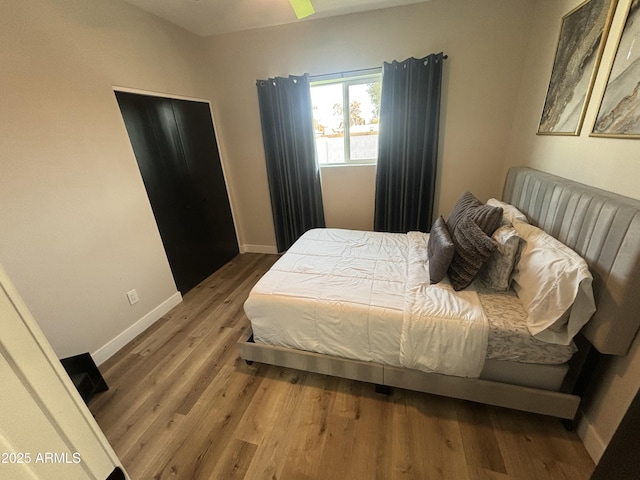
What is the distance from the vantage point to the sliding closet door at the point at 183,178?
2273 mm

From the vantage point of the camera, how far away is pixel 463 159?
104 inches

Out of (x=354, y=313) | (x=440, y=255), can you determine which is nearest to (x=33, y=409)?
(x=354, y=313)

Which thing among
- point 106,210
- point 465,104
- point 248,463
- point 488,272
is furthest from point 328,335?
point 465,104

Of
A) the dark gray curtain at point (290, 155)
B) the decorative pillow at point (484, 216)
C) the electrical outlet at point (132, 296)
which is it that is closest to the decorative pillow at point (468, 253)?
the decorative pillow at point (484, 216)

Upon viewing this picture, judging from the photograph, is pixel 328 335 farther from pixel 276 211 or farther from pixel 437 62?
pixel 437 62

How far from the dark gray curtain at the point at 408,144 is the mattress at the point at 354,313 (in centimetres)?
105

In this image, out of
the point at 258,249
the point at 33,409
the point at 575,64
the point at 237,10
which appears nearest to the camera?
the point at 33,409

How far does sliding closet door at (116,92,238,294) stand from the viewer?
227 centimetres

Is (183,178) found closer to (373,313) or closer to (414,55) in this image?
Result: (373,313)

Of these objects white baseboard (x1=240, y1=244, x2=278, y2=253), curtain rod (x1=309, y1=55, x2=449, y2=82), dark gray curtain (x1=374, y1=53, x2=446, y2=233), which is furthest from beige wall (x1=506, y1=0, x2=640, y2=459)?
white baseboard (x1=240, y1=244, x2=278, y2=253)

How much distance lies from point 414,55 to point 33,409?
125 inches

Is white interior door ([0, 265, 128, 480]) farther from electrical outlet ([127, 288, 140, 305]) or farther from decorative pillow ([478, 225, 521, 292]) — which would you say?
electrical outlet ([127, 288, 140, 305])

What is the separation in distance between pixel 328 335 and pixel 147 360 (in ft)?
4.82

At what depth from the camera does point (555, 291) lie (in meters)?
1.18
